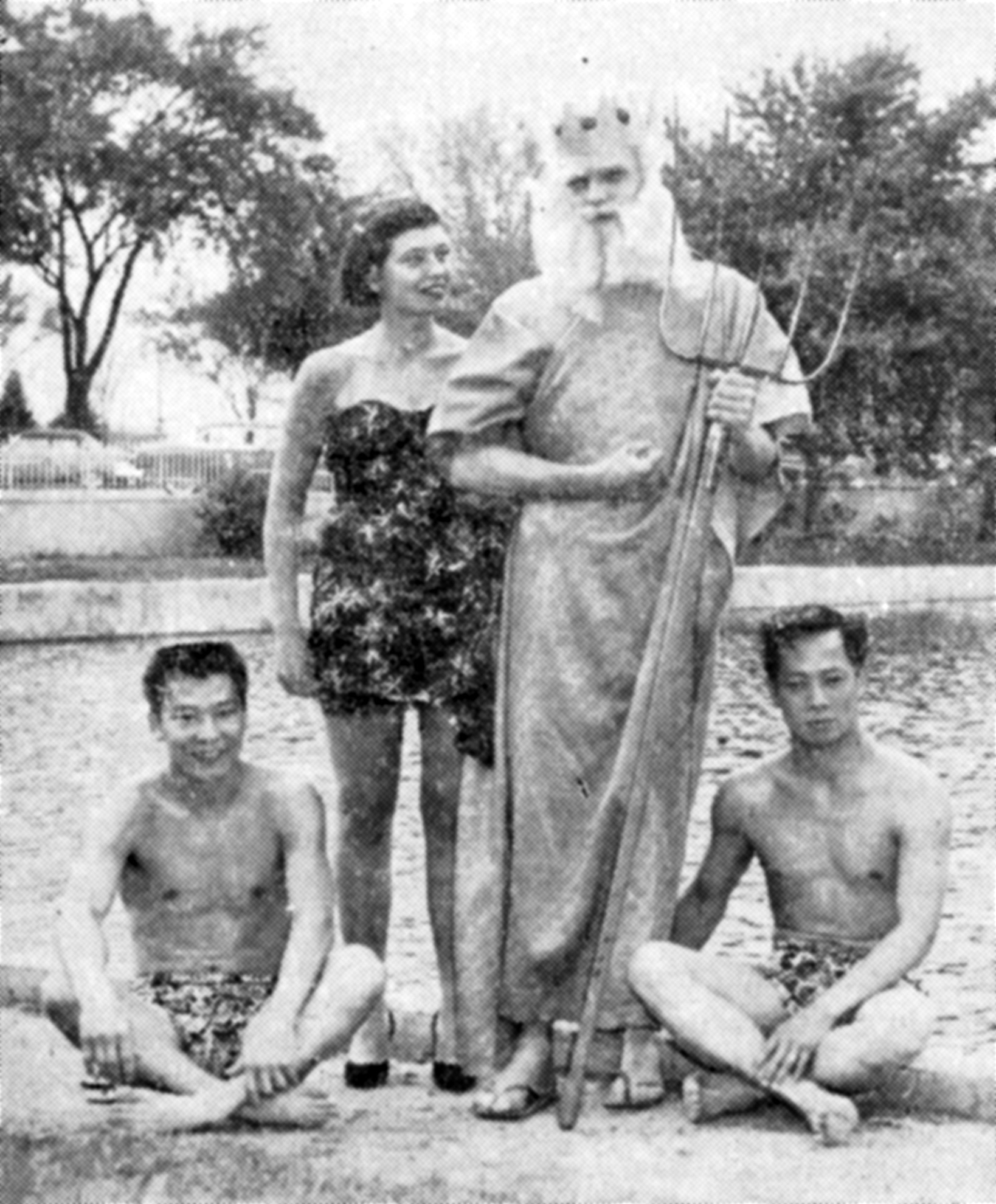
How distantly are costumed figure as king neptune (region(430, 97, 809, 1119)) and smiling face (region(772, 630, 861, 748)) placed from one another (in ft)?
0.60

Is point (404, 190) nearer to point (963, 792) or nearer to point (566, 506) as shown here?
point (566, 506)

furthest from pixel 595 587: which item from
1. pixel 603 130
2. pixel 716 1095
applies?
pixel 716 1095

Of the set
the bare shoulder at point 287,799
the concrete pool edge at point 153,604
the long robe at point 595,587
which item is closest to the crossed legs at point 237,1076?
the bare shoulder at point 287,799

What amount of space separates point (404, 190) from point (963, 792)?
249 inches

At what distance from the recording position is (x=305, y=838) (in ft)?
15.3

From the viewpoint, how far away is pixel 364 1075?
194 inches

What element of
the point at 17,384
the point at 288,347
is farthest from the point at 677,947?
the point at 17,384

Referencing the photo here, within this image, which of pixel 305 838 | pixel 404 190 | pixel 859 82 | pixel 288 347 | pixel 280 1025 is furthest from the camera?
pixel 288 347

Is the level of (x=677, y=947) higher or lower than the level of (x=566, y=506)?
lower

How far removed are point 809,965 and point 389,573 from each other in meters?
1.21

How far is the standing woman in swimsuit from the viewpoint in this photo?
4.99 metres

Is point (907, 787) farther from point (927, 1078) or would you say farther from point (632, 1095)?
point (632, 1095)

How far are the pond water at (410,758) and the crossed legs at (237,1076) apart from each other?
108 cm

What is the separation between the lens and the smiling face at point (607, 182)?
183 inches
